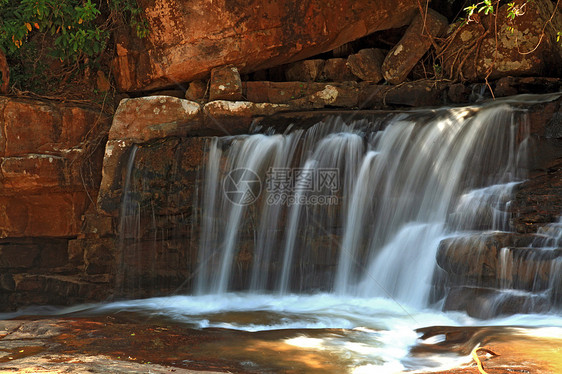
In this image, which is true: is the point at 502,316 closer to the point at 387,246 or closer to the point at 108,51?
the point at 387,246

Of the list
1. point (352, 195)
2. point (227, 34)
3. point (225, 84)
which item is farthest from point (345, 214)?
point (227, 34)

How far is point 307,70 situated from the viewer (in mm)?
8828

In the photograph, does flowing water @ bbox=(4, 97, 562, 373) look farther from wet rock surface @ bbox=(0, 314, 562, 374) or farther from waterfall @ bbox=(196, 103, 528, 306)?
wet rock surface @ bbox=(0, 314, 562, 374)

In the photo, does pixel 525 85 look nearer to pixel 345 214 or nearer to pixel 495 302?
pixel 345 214

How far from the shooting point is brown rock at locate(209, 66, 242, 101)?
8.05 metres

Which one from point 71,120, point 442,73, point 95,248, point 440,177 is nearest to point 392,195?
point 440,177

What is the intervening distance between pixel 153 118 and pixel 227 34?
5.12 feet

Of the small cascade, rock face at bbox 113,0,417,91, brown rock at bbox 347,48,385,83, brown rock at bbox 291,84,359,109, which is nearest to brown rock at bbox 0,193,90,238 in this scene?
the small cascade

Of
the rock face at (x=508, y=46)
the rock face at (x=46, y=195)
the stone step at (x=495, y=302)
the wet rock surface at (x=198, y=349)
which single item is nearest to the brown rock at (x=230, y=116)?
the rock face at (x=46, y=195)

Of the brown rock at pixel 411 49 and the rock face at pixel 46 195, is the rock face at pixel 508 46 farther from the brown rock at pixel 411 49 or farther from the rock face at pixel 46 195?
the rock face at pixel 46 195

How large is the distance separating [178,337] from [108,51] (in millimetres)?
5792

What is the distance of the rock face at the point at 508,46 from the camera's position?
7.76 metres

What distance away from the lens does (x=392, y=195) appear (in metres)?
6.50

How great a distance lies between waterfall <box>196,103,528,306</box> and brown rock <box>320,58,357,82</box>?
166cm
